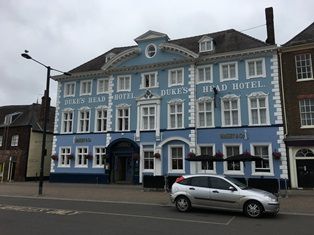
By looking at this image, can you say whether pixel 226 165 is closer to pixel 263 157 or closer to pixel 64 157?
pixel 263 157

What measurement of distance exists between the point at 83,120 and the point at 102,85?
4.09 metres

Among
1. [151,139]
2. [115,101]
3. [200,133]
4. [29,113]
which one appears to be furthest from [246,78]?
[29,113]

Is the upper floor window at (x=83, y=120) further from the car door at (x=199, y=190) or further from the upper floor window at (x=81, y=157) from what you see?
the car door at (x=199, y=190)

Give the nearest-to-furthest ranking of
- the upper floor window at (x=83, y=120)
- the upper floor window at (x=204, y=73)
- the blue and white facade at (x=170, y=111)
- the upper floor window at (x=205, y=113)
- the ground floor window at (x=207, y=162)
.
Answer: the blue and white facade at (x=170, y=111) → the ground floor window at (x=207, y=162) → the upper floor window at (x=205, y=113) → the upper floor window at (x=204, y=73) → the upper floor window at (x=83, y=120)

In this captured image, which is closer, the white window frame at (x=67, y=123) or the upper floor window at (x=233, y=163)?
the upper floor window at (x=233, y=163)

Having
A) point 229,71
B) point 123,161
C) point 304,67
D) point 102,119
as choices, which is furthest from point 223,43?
point 123,161

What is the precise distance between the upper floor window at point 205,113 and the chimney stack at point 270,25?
730 centimetres

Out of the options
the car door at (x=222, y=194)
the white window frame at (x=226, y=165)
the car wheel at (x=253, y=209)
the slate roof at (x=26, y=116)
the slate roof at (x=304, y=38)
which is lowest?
the car wheel at (x=253, y=209)

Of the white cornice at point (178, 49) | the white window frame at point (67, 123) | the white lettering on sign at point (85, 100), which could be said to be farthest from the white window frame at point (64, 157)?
the white cornice at point (178, 49)

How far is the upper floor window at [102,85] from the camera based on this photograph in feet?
106

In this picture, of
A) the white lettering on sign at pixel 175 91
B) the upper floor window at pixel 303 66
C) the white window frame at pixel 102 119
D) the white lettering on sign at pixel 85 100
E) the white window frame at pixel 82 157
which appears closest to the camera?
the upper floor window at pixel 303 66

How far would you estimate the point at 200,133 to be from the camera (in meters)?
27.2

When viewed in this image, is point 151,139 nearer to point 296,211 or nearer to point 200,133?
point 200,133

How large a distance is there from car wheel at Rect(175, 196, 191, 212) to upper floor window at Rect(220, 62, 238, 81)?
1593 cm
